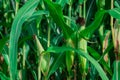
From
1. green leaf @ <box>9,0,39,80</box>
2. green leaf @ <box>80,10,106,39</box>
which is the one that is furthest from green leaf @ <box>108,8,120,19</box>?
green leaf @ <box>9,0,39,80</box>

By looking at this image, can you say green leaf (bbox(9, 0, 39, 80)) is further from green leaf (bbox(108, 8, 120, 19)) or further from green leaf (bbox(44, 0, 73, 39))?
green leaf (bbox(108, 8, 120, 19))

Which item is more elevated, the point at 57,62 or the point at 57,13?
the point at 57,13

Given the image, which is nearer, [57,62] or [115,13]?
[115,13]

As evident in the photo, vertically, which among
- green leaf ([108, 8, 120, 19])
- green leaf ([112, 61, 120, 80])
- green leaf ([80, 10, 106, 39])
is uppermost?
green leaf ([108, 8, 120, 19])

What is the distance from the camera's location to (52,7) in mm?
697

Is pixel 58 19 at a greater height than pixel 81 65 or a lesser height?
greater

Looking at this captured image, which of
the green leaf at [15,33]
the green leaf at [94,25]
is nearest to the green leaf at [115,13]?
the green leaf at [94,25]

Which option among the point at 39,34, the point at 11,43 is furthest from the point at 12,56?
the point at 39,34

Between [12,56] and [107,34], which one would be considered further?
[107,34]

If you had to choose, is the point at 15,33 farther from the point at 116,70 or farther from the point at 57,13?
the point at 116,70

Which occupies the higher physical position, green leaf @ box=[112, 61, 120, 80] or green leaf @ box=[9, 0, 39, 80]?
green leaf @ box=[9, 0, 39, 80]

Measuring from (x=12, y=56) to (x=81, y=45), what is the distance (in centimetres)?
20

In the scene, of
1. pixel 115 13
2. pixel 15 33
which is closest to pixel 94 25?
pixel 115 13

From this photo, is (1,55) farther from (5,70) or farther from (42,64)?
(42,64)
